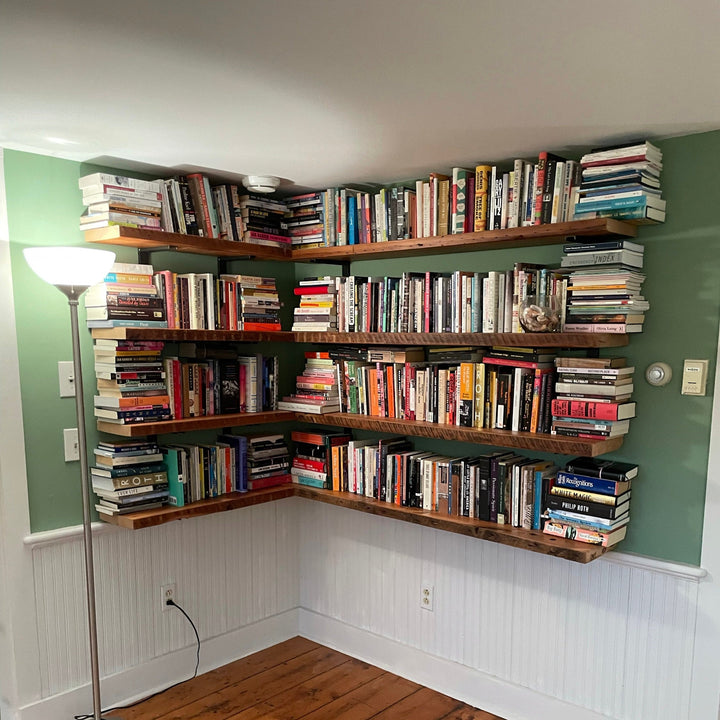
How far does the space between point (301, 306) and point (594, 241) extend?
54.6 inches

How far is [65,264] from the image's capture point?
2260 millimetres

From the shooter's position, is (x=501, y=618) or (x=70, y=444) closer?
(x=70, y=444)

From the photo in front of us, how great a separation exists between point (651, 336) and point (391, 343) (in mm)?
1009

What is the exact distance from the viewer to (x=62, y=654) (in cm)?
273

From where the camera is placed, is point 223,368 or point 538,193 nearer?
point 538,193

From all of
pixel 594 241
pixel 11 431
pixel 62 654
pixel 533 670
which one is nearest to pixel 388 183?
pixel 594 241

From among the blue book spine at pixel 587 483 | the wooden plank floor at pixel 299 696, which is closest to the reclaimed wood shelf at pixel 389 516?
the blue book spine at pixel 587 483

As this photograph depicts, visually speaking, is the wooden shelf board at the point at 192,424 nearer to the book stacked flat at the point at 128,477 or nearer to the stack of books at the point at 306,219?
the book stacked flat at the point at 128,477

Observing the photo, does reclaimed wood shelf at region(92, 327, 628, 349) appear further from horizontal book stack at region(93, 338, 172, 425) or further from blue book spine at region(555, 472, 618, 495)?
blue book spine at region(555, 472, 618, 495)

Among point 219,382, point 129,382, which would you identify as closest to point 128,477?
point 129,382

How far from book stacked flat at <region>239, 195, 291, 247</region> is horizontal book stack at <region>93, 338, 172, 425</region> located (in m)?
0.70

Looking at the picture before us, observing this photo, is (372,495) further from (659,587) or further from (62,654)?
(62,654)

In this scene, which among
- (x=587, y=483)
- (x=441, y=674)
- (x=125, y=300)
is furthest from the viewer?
(x=441, y=674)

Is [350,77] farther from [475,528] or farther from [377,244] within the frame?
[475,528]
